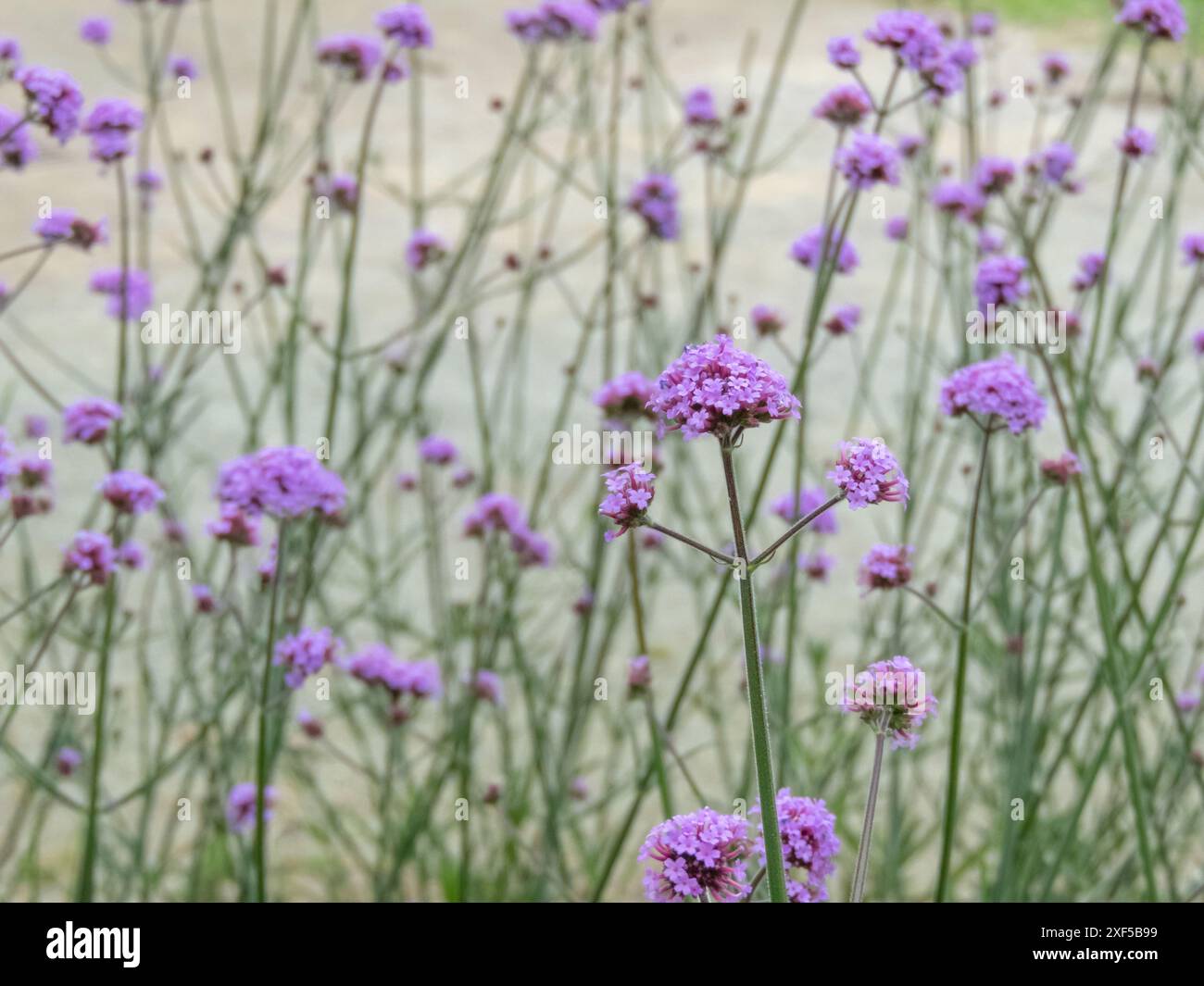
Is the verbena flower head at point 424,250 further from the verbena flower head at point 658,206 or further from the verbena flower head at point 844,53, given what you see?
the verbena flower head at point 844,53

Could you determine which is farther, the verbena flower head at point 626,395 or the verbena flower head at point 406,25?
the verbena flower head at point 406,25

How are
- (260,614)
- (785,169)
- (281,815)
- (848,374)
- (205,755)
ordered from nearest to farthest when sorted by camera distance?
(260,614) < (205,755) < (281,815) < (848,374) < (785,169)

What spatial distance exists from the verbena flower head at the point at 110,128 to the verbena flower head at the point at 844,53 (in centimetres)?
45

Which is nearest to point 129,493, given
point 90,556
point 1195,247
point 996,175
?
point 90,556

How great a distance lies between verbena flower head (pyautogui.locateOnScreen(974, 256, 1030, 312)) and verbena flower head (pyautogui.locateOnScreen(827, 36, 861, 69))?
0.15 m

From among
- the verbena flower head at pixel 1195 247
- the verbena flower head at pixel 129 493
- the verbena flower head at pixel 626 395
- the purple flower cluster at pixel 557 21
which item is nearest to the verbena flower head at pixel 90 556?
the verbena flower head at pixel 129 493

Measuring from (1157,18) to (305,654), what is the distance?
0.70m

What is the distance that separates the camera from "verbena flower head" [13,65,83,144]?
33.7 inches

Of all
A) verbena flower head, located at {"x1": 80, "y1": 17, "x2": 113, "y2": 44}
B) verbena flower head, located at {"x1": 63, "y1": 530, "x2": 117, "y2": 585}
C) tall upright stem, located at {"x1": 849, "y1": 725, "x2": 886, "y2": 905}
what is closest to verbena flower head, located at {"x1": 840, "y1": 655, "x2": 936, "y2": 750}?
tall upright stem, located at {"x1": 849, "y1": 725, "x2": 886, "y2": 905}

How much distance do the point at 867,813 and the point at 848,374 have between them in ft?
8.59

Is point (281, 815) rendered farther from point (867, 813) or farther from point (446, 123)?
point (446, 123)

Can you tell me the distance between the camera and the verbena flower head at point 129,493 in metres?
0.89
